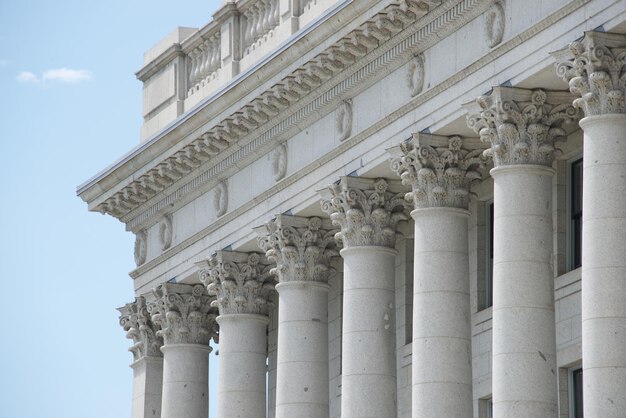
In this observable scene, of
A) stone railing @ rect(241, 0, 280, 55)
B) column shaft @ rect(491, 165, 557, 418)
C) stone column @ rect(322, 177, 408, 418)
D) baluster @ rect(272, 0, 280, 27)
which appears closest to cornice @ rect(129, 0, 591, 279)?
stone column @ rect(322, 177, 408, 418)

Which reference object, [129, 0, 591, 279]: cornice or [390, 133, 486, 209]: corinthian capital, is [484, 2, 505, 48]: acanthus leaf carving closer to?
[129, 0, 591, 279]: cornice

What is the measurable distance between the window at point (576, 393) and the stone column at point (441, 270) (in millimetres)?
2536

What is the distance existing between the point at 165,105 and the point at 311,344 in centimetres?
1403

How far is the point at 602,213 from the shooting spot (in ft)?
168

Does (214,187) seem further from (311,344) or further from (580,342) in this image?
(580,342)

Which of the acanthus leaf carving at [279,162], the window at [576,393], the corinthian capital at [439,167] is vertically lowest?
the window at [576,393]

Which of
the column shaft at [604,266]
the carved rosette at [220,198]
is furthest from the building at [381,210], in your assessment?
the carved rosette at [220,198]

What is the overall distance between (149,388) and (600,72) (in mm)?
29811

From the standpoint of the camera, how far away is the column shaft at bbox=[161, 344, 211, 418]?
73188 mm

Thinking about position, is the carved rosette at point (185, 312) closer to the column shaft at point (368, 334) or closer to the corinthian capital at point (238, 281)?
the corinthian capital at point (238, 281)

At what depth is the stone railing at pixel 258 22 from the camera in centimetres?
6950

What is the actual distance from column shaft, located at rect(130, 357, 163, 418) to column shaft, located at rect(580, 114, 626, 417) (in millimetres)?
28558

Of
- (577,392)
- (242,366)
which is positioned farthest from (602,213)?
(242,366)

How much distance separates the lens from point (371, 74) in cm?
6153
